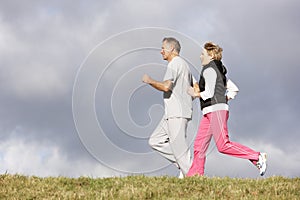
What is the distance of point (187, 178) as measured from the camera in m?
9.86

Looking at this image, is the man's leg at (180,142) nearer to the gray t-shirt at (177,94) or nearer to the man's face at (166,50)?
the gray t-shirt at (177,94)

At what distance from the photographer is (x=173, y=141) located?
1102 centimetres

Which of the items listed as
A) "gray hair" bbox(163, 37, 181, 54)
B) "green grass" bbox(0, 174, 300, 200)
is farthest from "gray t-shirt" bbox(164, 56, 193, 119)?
"green grass" bbox(0, 174, 300, 200)

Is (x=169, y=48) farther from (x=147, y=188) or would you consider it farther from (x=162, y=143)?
(x=147, y=188)

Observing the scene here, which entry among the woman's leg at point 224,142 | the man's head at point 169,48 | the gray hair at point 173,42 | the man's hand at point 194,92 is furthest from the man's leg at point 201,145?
the gray hair at point 173,42

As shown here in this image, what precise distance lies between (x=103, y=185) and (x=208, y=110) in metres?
2.61

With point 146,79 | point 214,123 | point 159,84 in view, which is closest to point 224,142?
point 214,123

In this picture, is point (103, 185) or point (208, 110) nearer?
point (103, 185)

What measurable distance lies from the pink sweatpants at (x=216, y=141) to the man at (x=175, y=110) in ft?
1.10

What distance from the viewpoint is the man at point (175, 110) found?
1095 cm

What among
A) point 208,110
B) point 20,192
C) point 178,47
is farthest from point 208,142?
point 20,192

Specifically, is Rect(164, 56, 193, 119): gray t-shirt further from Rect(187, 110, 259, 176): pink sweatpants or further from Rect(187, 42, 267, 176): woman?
Rect(187, 110, 259, 176): pink sweatpants

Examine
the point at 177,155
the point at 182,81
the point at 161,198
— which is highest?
the point at 182,81

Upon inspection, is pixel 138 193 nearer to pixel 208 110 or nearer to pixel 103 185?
pixel 103 185
